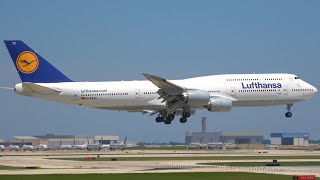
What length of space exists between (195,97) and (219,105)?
376cm

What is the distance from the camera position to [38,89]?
3767 inches

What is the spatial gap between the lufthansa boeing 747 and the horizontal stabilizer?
0.63 ft

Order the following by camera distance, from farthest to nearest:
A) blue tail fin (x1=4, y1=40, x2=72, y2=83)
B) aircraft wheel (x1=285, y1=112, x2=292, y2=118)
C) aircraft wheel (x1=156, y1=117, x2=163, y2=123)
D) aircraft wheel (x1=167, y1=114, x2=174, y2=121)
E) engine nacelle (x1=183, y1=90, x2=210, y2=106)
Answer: aircraft wheel (x1=156, y1=117, x2=163, y2=123) < aircraft wheel (x1=285, y1=112, x2=292, y2=118) < aircraft wheel (x1=167, y1=114, x2=174, y2=121) < blue tail fin (x1=4, y1=40, x2=72, y2=83) < engine nacelle (x1=183, y1=90, x2=210, y2=106)

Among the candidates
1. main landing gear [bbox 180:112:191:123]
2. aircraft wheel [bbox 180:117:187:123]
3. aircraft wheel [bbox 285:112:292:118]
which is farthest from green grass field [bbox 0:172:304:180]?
aircraft wheel [bbox 285:112:292:118]

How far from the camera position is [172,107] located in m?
101

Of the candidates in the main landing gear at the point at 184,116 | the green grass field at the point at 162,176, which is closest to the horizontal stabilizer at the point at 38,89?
the main landing gear at the point at 184,116

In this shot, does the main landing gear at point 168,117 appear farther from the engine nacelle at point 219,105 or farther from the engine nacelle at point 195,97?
the engine nacelle at point 195,97

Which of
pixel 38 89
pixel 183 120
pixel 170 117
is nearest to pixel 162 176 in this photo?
pixel 38 89

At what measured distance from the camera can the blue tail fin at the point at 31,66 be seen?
3932 inches

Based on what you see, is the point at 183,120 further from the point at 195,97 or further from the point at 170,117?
the point at 195,97

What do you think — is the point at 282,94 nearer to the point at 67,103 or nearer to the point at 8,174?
the point at 67,103

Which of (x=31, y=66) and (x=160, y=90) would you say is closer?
(x=160, y=90)

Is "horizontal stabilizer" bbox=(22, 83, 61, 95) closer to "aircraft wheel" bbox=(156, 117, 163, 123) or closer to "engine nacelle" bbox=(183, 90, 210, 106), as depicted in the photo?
"aircraft wheel" bbox=(156, 117, 163, 123)

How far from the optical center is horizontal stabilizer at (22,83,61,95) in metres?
94.4
